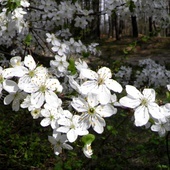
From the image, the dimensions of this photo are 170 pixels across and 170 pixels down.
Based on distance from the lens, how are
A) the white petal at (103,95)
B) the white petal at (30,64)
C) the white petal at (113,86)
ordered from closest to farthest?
the white petal at (103,95) < the white petal at (113,86) < the white petal at (30,64)

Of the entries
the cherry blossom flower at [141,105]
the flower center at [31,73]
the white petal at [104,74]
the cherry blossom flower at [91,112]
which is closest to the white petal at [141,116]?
the cherry blossom flower at [141,105]

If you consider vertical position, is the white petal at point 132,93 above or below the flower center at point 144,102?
above

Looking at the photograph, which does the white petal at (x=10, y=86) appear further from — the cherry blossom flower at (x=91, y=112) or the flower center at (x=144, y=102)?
the flower center at (x=144, y=102)

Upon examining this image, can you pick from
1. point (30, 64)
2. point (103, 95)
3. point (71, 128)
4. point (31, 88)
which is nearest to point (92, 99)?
point (103, 95)

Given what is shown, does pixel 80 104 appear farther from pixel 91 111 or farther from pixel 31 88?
pixel 31 88

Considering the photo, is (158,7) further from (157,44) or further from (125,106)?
(157,44)

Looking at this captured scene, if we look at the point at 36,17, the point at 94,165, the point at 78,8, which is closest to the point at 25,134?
the point at 94,165

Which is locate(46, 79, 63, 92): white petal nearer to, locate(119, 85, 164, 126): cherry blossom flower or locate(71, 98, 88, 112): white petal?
locate(71, 98, 88, 112): white petal

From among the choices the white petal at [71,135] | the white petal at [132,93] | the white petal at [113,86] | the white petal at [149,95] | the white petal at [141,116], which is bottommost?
the white petal at [71,135]
